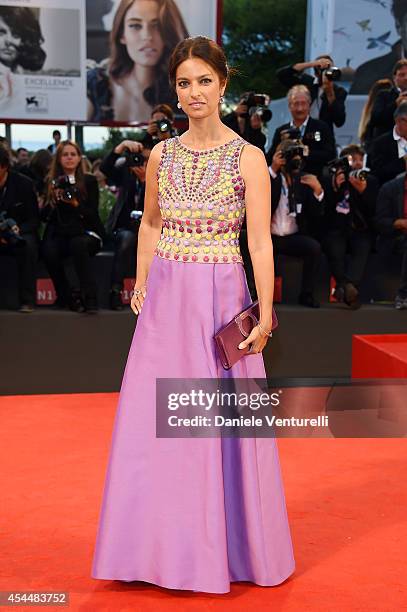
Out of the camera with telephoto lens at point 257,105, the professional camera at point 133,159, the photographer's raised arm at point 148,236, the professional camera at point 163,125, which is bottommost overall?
the photographer's raised arm at point 148,236

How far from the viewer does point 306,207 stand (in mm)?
5148

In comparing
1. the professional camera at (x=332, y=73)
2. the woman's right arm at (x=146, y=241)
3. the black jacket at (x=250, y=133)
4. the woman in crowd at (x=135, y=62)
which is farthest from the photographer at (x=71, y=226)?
the woman's right arm at (x=146, y=241)

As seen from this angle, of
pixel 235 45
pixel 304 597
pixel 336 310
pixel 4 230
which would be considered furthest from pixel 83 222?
pixel 235 45

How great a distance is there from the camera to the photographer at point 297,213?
504 cm

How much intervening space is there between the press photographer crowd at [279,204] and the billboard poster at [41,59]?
0.93 m

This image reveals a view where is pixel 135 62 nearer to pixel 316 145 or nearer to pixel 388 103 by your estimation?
pixel 316 145

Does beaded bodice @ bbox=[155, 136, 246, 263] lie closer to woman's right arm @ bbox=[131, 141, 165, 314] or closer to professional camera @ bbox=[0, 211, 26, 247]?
woman's right arm @ bbox=[131, 141, 165, 314]

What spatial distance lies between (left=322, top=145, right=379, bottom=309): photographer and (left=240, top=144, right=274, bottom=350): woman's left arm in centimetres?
293

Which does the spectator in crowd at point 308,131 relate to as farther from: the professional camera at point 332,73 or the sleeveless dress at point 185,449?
the sleeveless dress at point 185,449

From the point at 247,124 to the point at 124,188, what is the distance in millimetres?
903

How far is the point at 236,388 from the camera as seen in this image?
2.29 metres

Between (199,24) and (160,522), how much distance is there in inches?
201

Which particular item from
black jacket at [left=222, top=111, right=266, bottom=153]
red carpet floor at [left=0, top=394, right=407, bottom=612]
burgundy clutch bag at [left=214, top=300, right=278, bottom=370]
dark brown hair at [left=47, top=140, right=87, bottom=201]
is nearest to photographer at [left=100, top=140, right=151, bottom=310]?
Result: dark brown hair at [left=47, top=140, right=87, bottom=201]

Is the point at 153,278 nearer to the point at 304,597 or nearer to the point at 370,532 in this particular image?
the point at 304,597
